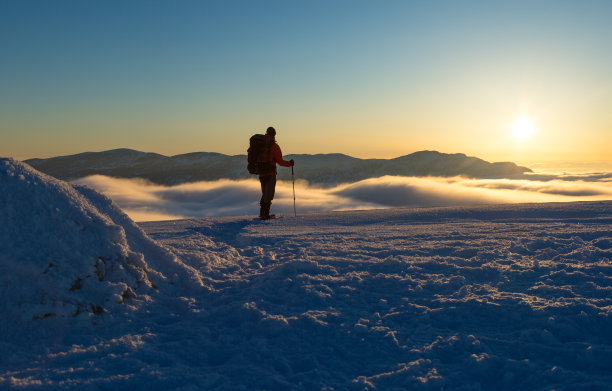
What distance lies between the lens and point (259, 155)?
31.9 ft

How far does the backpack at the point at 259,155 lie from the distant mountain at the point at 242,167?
14159 cm

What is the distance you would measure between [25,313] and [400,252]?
14.6 feet

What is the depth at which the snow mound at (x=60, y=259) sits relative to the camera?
10.2 ft

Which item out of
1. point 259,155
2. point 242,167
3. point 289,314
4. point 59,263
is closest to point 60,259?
point 59,263

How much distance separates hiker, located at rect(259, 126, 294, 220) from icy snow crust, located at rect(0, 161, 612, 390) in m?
4.53

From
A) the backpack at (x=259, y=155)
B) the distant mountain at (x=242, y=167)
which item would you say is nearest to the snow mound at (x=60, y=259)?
the backpack at (x=259, y=155)

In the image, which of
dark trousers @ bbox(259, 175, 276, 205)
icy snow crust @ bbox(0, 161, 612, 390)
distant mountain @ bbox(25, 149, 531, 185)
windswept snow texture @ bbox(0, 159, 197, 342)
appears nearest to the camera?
icy snow crust @ bbox(0, 161, 612, 390)

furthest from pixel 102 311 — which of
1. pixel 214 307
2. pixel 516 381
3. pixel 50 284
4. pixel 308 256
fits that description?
pixel 516 381

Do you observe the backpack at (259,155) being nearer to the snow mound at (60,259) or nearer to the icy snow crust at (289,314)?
the icy snow crust at (289,314)

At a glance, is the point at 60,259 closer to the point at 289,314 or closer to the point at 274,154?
the point at 289,314

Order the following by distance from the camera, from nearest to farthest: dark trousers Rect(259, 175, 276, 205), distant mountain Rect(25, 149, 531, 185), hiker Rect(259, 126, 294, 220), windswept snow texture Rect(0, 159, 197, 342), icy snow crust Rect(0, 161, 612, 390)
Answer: icy snow crust Rect(0, 161, 612, 390) → windswept snow texture Rect(0, 159, 197, 342) → hiker Rect(259, 126, 294, 220) → dark trousers Rect(259, 175, 276, 205) → distant mountain Rect(25, 149, 531, 185)

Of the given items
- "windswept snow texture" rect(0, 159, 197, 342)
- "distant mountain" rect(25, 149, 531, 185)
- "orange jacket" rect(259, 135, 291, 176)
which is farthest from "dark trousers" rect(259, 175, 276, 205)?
"distant mountain" rect(25, 149, 531, 185)

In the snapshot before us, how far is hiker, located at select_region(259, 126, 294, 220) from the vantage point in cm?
970

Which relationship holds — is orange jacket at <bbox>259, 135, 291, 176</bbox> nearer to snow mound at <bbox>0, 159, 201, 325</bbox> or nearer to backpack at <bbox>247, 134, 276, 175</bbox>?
backpack at <bbox>247, 134, 276, 175</bbox>
